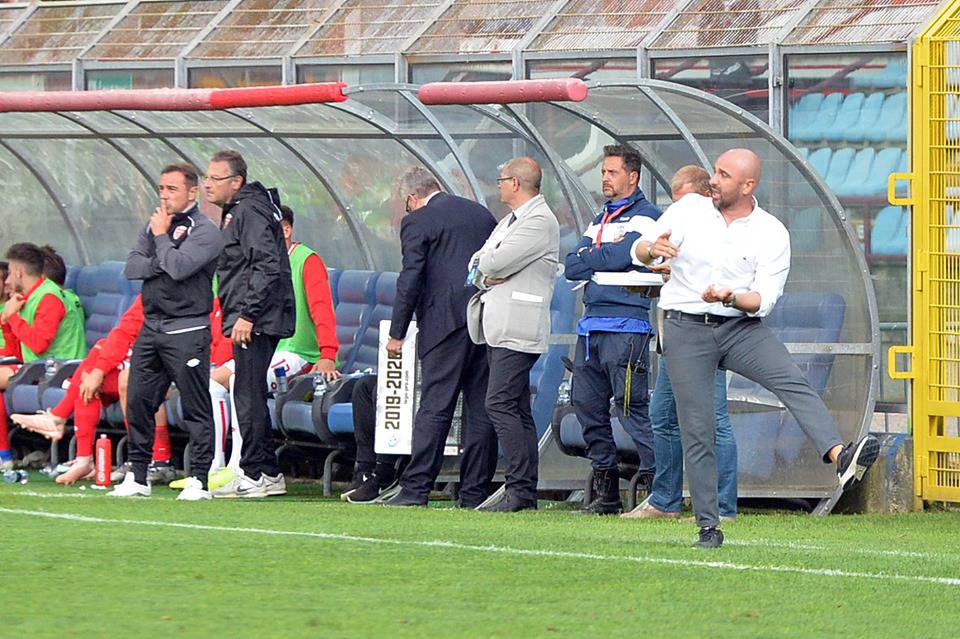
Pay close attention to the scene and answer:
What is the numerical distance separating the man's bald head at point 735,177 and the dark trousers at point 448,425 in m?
3.00

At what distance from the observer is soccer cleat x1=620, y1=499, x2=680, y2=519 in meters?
10.3

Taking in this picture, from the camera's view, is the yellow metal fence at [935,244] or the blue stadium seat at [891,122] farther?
the blue stadium seat at [891,122]

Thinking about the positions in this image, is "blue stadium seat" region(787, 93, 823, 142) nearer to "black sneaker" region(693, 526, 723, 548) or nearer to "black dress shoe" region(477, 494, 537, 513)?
"black dress shoe" region(477, 494, 537, 513)

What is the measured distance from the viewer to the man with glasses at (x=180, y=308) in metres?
11.2

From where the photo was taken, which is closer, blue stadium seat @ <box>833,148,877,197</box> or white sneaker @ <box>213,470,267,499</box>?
white sneaker @ <box>213,470,267,499</box>

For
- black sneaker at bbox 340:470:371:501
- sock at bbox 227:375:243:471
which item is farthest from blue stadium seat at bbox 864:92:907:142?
sock at bbox 227:375:243:471

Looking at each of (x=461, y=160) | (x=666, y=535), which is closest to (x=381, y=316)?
(x=461, y=160)

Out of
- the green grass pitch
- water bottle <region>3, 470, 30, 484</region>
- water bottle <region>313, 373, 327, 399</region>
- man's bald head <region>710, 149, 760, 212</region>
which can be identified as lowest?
water bottle <region>3, 470, 30, 484</region>

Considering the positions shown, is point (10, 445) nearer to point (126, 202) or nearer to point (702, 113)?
point (126, 202)

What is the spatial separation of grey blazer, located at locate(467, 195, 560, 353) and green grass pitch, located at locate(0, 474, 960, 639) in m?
1.04

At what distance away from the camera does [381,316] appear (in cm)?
1315

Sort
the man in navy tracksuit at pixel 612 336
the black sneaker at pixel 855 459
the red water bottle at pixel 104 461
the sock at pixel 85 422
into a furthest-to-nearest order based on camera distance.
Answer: the sock at pixel 85 422 < the red water bottle at pixel 104 461 < the man in navy tracksuit at pixel 612 336 < the black sneaker at pixel 855 459

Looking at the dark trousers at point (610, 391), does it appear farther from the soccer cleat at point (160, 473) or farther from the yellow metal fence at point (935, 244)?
the soccer cleat at point (160, 473)

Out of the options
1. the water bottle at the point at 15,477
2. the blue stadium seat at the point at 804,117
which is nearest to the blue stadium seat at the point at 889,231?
the blue stadium seat at the point at 804,117
